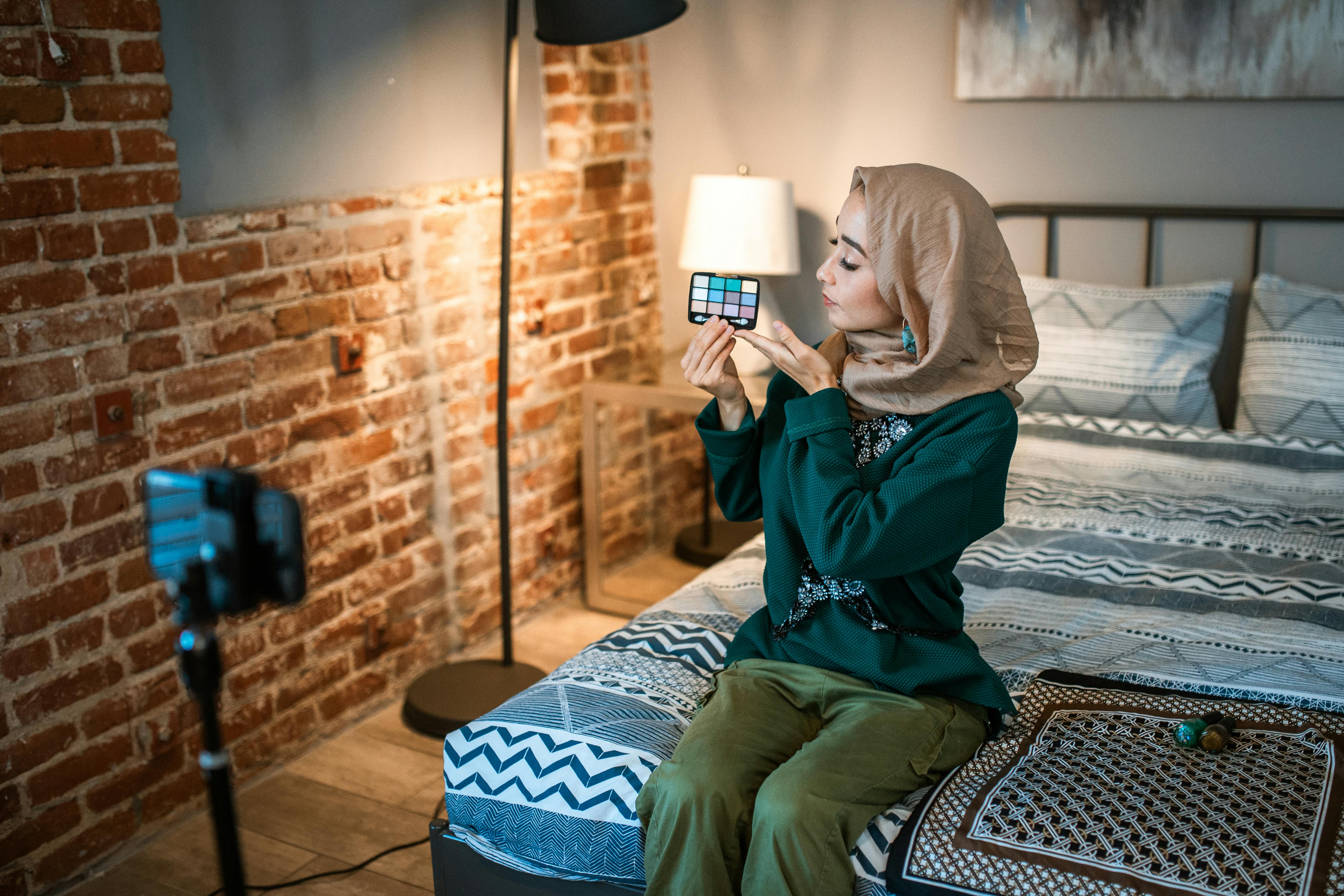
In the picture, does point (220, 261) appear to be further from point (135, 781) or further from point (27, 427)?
point (135, 781)

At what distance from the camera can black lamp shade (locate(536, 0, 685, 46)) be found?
237 cm

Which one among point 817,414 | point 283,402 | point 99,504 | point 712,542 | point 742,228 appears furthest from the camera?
point 712,542

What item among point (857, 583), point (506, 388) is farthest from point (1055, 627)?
point (506, 388)

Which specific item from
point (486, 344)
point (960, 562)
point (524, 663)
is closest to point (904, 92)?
point (486, 344)

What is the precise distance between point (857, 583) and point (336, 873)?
117 cm

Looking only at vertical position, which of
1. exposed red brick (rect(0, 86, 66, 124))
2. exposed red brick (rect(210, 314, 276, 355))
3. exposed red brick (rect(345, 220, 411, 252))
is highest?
exposed red brick (rect(0, 86, 66, 124))

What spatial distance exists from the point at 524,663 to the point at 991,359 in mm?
1699

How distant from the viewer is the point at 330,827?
2225 mm

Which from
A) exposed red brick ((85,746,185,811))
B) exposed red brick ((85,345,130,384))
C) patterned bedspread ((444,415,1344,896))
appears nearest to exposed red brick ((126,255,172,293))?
exposed red brick ((85,345,130,384))

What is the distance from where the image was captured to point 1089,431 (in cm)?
267

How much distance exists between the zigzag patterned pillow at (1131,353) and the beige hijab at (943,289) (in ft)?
4.31

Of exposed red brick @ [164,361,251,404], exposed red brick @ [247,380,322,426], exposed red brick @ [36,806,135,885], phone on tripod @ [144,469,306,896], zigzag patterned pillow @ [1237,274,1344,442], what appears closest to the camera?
phone on tripod @ [144,469,306,896]

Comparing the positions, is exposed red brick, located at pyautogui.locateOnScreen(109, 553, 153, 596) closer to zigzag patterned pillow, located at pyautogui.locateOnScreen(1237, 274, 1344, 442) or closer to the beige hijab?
the beige hijab

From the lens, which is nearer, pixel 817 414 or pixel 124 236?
pixel 817 414
